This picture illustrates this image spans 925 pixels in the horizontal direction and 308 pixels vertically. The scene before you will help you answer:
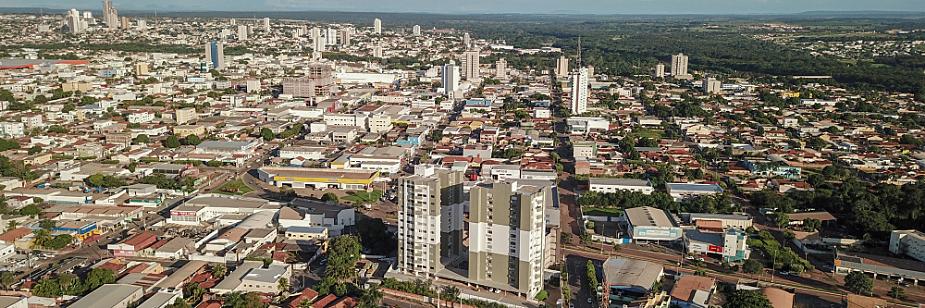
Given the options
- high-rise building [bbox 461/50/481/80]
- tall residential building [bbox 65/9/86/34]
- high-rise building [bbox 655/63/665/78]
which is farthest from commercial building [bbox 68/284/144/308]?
tall residential building [bbox 65/9/86/34]

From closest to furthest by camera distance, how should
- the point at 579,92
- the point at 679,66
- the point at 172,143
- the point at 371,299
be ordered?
the point at 371,299 < the point at 172,143 < the point at 579,92 < the point at 679,66

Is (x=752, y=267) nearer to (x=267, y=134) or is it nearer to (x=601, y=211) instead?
(x=601, y=211)

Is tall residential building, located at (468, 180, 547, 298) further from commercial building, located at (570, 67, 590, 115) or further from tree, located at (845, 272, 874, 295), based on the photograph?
commercial building, located at (570, 67, 590, 115)

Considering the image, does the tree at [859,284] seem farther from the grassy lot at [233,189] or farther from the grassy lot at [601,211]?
the grassy lot at [233,189]

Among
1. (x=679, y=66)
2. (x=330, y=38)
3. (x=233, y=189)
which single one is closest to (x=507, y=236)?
(x=233, y=189)

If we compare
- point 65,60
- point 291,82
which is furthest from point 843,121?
point 65,60

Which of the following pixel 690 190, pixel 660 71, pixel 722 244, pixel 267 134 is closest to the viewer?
pixel 722 244

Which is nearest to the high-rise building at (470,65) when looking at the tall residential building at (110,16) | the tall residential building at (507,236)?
the tall residential building at (507,236)
